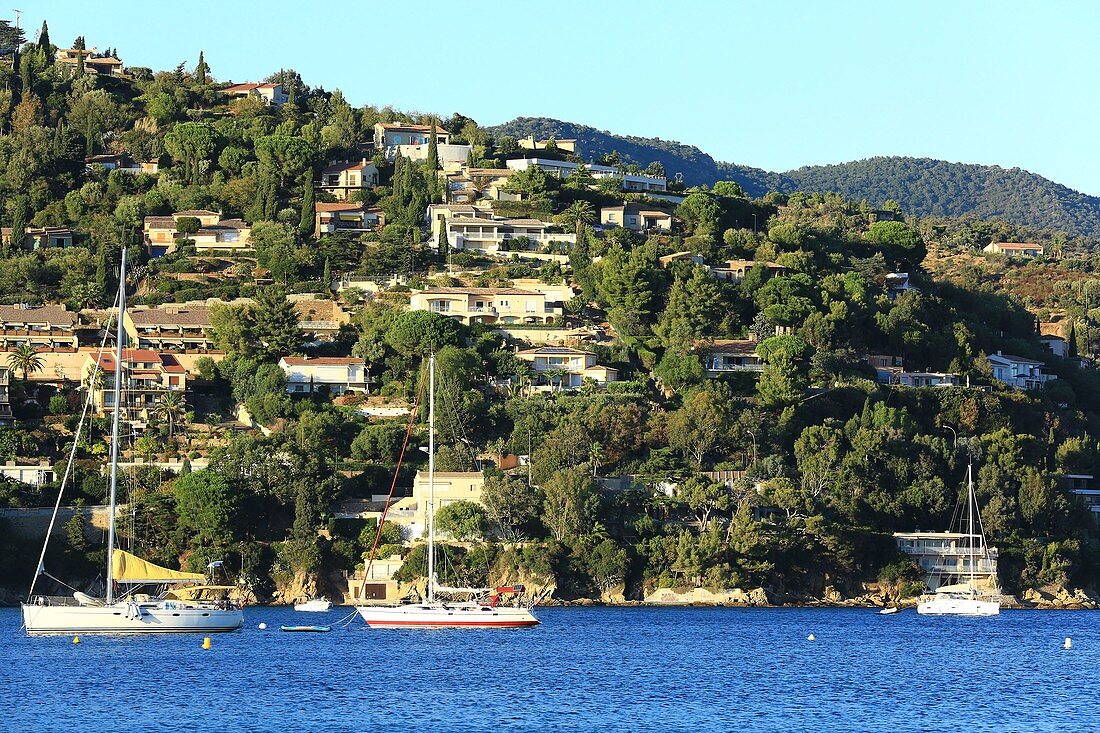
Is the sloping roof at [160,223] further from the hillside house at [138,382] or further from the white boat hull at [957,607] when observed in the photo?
the white boat hull at [957,607]

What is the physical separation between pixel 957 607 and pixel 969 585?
4835mm

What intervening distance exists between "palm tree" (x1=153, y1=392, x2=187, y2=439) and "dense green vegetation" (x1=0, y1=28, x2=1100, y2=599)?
0.16m

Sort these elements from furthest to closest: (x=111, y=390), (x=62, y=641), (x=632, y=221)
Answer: (x=632, y=221) < (x=111, y=390) < (x=62, y=641)

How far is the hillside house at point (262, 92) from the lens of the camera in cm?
14975

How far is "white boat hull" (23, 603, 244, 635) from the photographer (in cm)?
6259

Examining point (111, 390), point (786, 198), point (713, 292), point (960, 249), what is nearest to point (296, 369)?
point (111, 390)

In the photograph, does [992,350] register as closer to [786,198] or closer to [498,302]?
[498,302]

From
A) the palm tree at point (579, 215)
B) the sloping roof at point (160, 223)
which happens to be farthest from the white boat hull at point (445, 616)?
the sloping roof at point (160, 223)

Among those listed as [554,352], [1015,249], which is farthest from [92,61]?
[1015,249]

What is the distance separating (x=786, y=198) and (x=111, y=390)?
84145 millimetres

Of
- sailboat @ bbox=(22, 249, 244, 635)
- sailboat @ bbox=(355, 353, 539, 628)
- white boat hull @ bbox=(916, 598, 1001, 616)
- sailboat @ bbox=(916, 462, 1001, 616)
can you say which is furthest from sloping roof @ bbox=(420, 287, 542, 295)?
sailboat @ bbox=(22, 249, 244, 635)

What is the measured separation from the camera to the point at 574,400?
313ft

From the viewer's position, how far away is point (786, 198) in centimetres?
16612

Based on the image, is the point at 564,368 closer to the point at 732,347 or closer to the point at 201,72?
the point at 732,347
